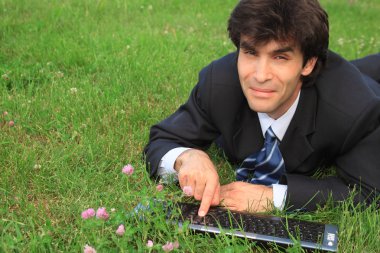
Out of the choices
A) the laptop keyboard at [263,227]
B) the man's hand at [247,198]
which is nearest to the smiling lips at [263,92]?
the man's hand at [247,198]

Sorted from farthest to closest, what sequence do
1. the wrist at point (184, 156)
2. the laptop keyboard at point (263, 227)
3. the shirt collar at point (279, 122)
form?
the shirt collar at point (279, 122) < the wrist at point (184, 156) < the laptop keyboard at point (263, 227)

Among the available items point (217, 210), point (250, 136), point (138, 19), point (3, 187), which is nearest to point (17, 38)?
point (138, 19)

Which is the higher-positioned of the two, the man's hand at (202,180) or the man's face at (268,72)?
the man's face at (268,72)

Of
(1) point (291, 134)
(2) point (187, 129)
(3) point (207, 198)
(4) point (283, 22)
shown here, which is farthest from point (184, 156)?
(4) point (283, 22)

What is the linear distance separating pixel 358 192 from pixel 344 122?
0.40m

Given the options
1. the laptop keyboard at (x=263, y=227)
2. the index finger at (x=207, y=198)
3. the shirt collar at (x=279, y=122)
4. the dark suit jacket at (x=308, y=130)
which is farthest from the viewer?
the shirt collar at (x=279, y=122)

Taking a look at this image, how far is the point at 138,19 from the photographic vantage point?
6863mm

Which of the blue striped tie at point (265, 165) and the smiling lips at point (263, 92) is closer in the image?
the smiling lips at point (263, 92)

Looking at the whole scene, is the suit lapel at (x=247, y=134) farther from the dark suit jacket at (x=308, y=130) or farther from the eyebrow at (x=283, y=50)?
the eyebrow at (x=283, y=50)

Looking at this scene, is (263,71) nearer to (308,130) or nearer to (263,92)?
(263,92)

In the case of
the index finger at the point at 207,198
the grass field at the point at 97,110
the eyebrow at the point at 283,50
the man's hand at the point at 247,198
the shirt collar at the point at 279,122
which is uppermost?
the eyebrow at the point at 283,50

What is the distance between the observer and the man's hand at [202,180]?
9.10 ft

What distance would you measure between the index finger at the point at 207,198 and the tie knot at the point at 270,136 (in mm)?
579

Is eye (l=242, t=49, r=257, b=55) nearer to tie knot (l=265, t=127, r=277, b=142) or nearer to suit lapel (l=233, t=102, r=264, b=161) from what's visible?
suit lapel (l=233, t=102, r=264, b=161)
